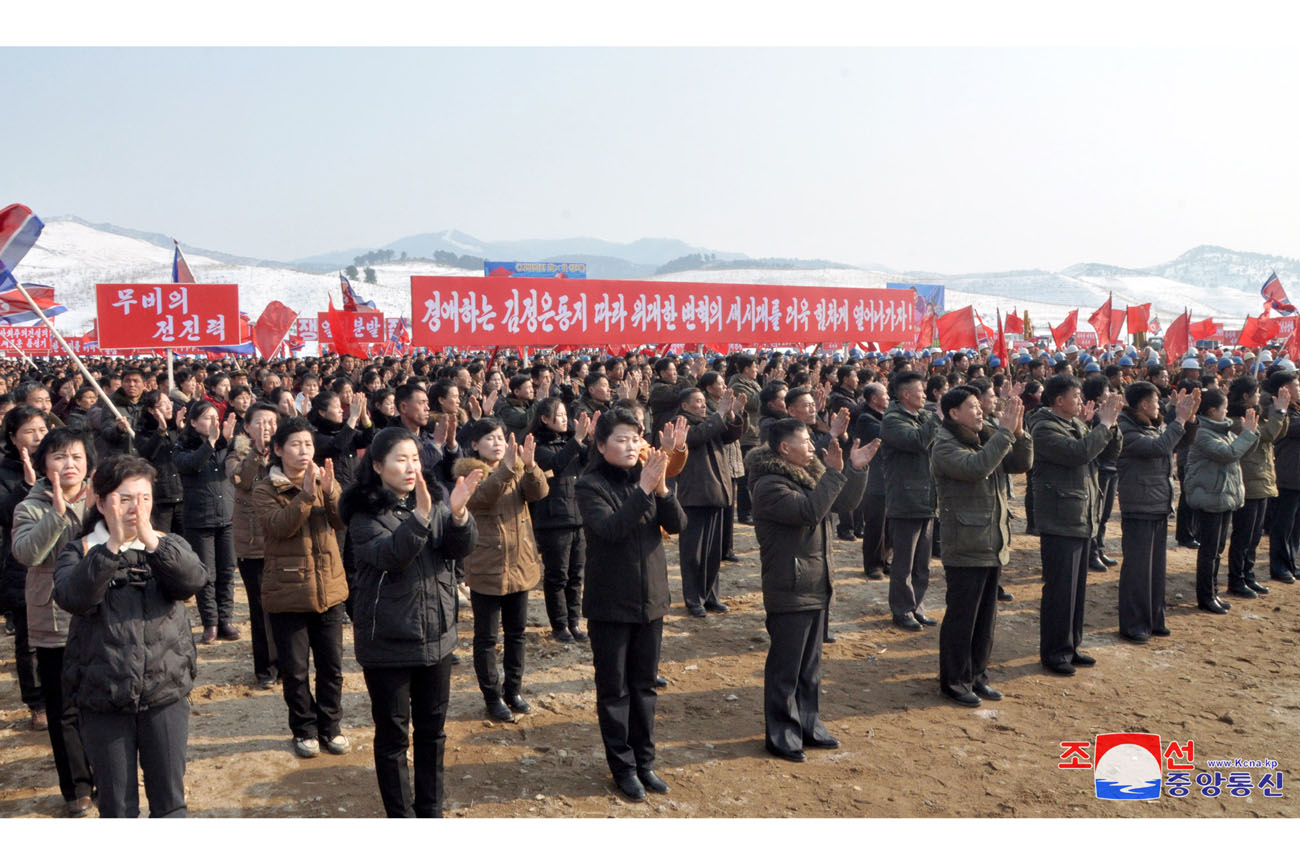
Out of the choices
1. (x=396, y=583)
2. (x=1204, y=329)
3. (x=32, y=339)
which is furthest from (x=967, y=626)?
(x=32, y=339)

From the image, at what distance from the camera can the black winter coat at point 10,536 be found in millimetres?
4297

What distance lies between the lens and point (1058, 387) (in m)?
5.98

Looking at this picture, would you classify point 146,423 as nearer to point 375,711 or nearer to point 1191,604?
point 375,711

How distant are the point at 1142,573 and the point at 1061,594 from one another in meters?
1.11

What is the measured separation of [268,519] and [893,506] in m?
4.58

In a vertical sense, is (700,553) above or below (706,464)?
below

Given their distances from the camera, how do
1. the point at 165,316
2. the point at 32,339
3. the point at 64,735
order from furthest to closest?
the point at 32,339
the point at 165,316
the point at 64,735

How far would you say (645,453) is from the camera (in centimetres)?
456

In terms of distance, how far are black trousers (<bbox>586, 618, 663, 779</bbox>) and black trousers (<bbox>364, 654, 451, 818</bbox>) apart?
800 millimetres

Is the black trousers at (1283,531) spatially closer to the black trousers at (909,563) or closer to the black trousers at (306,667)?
the black trousers at (909,563)

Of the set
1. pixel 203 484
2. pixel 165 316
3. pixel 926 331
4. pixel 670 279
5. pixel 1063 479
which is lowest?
pixel 203 484

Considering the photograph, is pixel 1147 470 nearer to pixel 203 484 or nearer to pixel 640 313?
pixel 203 484

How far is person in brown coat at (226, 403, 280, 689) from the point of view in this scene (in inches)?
205

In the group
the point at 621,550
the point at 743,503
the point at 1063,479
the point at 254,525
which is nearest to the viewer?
the point at 621,550
